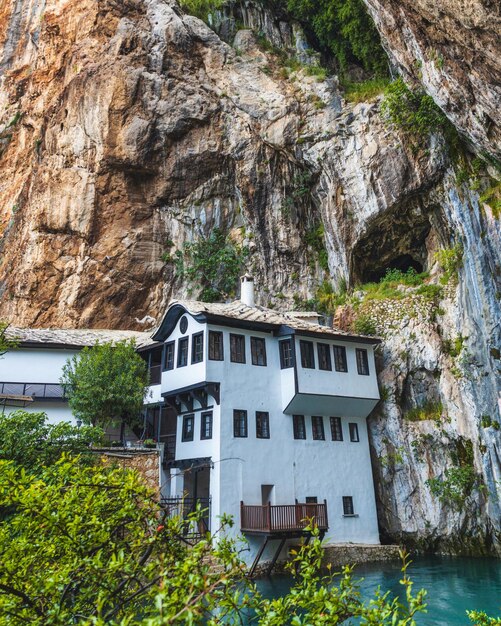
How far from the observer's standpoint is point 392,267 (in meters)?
29.7

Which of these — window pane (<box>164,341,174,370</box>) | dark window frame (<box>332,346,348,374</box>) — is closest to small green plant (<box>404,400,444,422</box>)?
dark window frame (<box>332,346,348,374</box>)

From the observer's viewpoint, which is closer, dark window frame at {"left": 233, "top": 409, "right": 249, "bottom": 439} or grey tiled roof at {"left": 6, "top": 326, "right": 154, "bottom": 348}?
dark window frame at {"left": 233, "top": 409, "right": 249, "bottom": 439}

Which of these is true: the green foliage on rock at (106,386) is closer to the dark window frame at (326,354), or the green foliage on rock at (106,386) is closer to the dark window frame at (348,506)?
the dark window frame at (326,354)

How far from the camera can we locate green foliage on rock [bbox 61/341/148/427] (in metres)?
20.9

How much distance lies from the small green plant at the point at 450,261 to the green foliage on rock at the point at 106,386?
1470cm

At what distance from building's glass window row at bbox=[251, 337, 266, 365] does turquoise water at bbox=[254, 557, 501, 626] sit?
8.25 meters


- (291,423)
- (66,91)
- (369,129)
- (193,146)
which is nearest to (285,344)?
(291,423)

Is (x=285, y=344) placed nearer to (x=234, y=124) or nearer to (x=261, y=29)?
(x=234, y=124)

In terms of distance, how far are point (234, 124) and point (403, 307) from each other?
53.1 feet

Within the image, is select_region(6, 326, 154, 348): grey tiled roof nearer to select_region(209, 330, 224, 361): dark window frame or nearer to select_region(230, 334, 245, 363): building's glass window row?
select_region(209, 330, 224, 361): dark window frame

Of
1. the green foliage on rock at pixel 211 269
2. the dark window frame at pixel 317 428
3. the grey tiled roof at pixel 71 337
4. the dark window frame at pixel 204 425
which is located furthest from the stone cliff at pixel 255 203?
the dark window frame at pixel 204 425

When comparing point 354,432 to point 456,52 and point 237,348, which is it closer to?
point 237,348

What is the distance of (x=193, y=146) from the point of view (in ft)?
106

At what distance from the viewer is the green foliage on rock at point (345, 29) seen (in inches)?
1222
